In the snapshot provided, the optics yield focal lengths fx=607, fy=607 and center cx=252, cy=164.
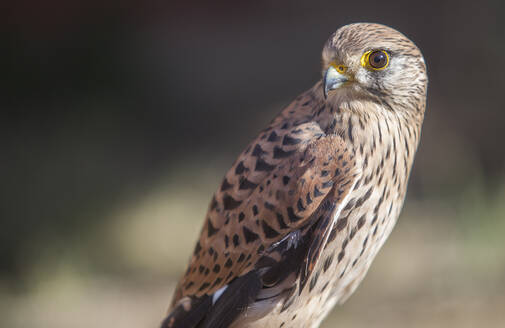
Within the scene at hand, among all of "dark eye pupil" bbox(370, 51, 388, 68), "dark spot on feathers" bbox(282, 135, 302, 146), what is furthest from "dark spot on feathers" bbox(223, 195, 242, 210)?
"dark eye pupil" bbox(370, 51, 388, 68)

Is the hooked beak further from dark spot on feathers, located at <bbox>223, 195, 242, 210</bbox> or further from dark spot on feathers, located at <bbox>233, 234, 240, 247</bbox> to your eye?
dark spot on feathers, located at <bbox>233, 234, 240, 247</bbox>

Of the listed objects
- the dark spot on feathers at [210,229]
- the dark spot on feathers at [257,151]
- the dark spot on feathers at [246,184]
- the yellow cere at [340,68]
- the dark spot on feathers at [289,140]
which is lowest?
the dark spot on feathers at [210,229]

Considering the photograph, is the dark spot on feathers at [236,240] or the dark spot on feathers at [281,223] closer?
the dark spot on feathers at [281,223]

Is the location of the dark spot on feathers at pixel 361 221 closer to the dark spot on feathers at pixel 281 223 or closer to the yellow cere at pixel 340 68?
the dark spot on feathers at pixel 281 223

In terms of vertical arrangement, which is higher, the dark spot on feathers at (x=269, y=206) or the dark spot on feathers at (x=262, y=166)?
the dark spot on feathers at (x=262, y=166)

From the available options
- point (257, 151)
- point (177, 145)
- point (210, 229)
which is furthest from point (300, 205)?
point (177, 145)

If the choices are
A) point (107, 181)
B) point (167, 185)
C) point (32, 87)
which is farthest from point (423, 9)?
point (32, 87)

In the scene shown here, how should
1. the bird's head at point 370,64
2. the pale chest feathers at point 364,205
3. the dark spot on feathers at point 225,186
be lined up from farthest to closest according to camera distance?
the dark spot on feathers at point 225,186, the pale chest feathers at point 364,205, the bird's head at point 370,64

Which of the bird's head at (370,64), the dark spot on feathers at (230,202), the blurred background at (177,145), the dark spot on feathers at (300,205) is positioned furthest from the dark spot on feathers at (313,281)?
the blurred background at (177,145)

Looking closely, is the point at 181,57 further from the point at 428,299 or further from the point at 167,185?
the point at 428,299
